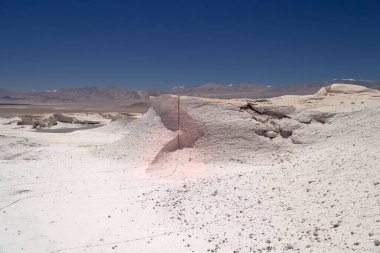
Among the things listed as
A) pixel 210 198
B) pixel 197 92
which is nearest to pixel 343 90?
pixel 210 198

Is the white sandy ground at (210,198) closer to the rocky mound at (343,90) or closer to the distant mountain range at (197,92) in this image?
the rocky mound at (343,90)

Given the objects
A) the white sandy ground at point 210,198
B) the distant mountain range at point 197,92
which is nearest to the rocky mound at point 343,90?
the white sandy ground at point 210,198

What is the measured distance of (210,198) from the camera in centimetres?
669

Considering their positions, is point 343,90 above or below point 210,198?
above

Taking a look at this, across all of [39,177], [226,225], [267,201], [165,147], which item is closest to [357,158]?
[267,201]

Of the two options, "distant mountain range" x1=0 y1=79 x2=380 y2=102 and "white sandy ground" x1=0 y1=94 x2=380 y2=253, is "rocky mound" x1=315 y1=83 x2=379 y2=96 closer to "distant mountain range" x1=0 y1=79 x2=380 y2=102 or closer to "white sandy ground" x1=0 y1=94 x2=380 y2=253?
"white sandy ground" x1=0 y1=94 x2=380 y2=253

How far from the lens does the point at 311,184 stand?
20.3 ft

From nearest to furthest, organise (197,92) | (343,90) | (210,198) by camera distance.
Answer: (210,198) → (343,90) → (197,92)

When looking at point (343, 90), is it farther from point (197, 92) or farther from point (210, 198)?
point (197, 92)

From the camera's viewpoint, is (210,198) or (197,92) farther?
(197,92)

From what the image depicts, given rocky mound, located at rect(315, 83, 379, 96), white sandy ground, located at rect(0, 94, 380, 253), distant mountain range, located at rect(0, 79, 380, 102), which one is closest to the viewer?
white sandy ground, located at rect(0, 94, 380, 253)

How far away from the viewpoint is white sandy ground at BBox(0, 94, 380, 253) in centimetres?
499

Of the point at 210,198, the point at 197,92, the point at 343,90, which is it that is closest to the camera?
the point at 210,198

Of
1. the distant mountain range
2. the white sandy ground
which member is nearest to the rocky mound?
the white sandy ground
